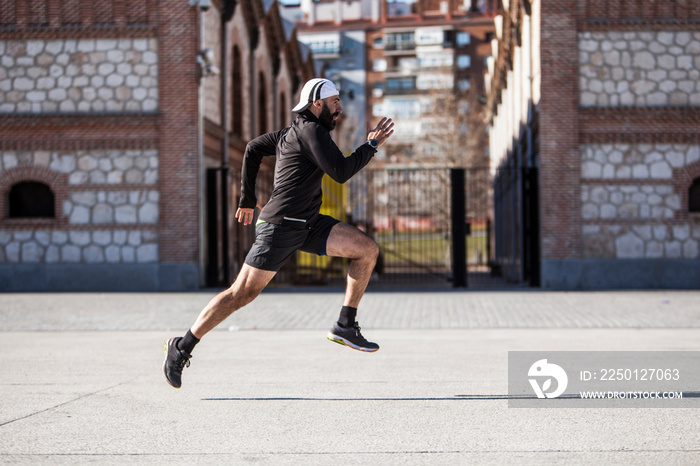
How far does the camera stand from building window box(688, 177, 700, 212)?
18734 mm

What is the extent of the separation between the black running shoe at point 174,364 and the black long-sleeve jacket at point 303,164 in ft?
3.36

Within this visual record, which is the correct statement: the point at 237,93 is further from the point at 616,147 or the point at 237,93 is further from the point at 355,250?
the point at 355,250

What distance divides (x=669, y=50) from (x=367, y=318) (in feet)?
32.9

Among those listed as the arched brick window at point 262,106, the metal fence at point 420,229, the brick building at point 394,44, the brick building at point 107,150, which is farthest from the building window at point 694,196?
the brick building at point 394,44

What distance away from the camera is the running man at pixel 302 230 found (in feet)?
18.7

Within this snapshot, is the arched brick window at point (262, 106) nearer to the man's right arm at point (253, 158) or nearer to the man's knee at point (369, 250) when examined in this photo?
the man's right arm at point (253, 158)

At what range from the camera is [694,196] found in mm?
18750

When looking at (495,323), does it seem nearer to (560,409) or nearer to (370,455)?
(560,409)

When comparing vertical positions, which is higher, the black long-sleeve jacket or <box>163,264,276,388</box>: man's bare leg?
the black long-sleeve jacket

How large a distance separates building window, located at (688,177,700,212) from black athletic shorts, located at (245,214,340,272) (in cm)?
1471

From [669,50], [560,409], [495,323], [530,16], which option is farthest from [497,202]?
[560,409]

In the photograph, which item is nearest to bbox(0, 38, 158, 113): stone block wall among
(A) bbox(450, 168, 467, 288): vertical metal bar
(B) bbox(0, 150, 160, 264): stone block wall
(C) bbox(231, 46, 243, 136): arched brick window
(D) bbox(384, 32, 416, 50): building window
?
(B) bbox(0, 150, 160, 264): stone block wall

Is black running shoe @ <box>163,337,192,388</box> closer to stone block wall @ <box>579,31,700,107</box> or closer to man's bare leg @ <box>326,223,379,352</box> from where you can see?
man's bare leg @ <box>326,223,379,352</box>

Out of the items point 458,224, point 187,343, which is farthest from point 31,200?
point 187,343
